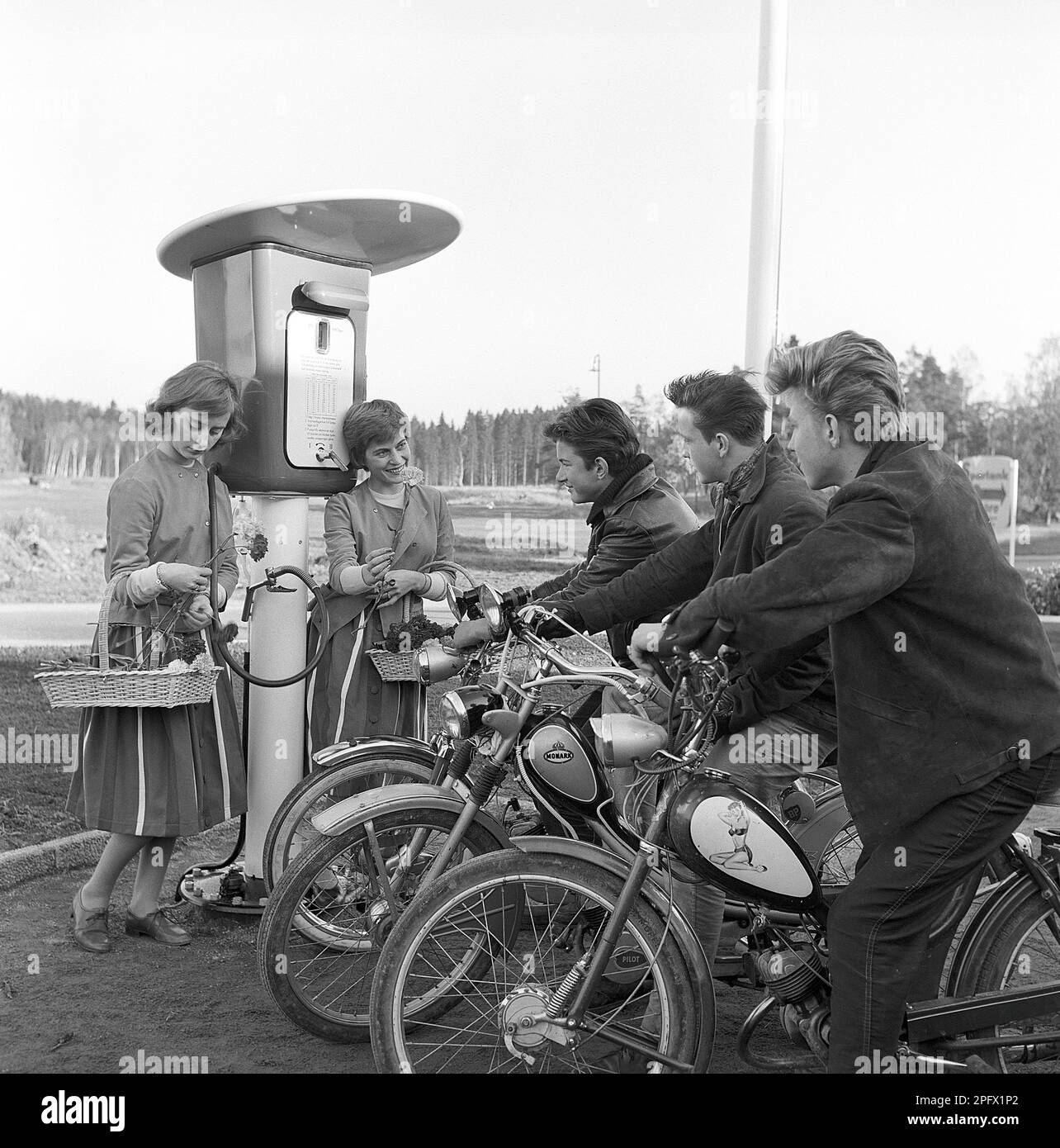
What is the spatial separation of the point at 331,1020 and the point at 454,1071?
1.46 ft

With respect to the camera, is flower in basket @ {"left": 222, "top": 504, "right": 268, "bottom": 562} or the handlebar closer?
the handlebar

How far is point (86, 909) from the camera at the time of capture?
3.70m

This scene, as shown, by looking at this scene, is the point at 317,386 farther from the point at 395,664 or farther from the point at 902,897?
the point at 902,897

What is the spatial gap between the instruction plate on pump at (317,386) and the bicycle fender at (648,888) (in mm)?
1858

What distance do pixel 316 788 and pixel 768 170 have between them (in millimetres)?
3804

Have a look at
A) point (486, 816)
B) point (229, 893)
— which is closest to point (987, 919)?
point (486, 816)

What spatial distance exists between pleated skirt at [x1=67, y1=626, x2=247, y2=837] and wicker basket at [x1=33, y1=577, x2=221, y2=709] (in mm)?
70

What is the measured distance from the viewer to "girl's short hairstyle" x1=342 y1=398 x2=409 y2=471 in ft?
12.4

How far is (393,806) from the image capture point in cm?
287

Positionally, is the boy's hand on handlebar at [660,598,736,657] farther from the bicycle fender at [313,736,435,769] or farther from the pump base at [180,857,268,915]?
the pump base at [180,857,268,915]

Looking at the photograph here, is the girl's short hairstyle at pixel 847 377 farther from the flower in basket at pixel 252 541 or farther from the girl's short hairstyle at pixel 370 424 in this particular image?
the flower in basket at pixel 252 541

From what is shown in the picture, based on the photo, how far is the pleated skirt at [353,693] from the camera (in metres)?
3.84

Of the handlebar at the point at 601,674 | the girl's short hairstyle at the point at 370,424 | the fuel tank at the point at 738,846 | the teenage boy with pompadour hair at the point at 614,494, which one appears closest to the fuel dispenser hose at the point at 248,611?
the girl's short hairstyle at the point at 370,424

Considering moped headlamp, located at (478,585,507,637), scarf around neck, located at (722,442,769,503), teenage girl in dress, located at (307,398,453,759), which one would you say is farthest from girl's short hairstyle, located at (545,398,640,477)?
moped headlamp, located at (478,585,507,637)
